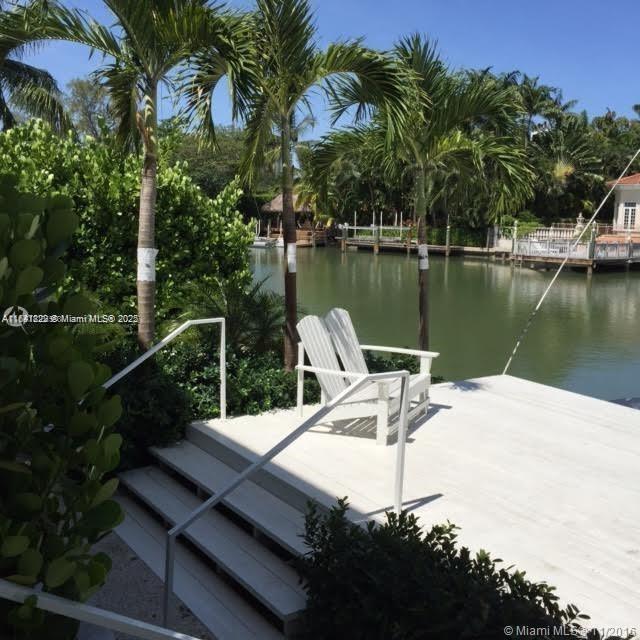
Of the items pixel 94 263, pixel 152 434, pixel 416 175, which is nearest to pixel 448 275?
pixel 416 175

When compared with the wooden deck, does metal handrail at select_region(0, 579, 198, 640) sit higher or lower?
higher

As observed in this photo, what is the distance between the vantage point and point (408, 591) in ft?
7.63

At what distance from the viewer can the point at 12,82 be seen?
1422 centimetres

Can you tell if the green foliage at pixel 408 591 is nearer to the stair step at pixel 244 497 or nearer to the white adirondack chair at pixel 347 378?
the stair step at pixel 244 497

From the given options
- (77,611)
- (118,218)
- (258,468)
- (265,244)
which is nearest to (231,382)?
(258,468)

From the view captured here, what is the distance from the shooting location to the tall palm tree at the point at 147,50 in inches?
200

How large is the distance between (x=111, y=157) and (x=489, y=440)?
205 inches

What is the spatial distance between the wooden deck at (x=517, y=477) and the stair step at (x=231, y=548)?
1.50 feet

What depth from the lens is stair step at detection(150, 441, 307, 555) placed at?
343 cm

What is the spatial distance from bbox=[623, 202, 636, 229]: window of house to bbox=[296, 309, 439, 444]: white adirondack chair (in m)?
36.9

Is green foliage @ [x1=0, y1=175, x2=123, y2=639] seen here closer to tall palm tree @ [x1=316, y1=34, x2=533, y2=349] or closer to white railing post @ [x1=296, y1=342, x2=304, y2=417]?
white railing post @ [x1=296, y1=342, x2=304, y2=417]

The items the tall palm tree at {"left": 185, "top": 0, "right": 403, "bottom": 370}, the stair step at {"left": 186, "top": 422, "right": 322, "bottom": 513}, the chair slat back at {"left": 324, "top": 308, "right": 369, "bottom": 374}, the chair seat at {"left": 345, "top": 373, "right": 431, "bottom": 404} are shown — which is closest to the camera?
the stair step at {"left": 186, "top": 422, "right": 322, "bottom": 513}

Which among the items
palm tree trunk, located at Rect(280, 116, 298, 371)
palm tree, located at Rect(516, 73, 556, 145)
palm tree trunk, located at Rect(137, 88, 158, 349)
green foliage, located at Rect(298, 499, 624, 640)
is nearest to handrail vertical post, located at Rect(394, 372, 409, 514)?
green foliage, located at Rect(298, 499, 624, 640)

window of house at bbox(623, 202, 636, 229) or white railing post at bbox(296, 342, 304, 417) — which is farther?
window of house at bbox(623, 202, 636, 229)
